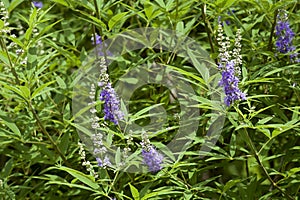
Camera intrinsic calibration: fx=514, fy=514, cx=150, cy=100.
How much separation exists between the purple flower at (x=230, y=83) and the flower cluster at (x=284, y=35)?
80 centimetres

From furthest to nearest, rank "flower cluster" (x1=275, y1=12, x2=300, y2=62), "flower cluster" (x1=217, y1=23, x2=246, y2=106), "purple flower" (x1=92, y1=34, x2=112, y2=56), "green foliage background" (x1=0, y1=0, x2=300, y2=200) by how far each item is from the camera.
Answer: "purple flower" (x1=92, y1=34, x2=112, y2=56), "flower cluster" (x1=275, y1=12, x2=300, y2=62), "green foliage background" (x1=0, y1=0, x2=300, y2=200), "flower cluster" (x1=217, y1=23, x2=246, y2=106)

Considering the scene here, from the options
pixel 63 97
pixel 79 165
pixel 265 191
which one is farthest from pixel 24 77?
pixel 265 191

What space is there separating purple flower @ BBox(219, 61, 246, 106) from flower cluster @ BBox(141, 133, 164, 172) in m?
0.42

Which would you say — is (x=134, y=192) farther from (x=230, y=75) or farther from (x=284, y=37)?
(x=284, y=37)

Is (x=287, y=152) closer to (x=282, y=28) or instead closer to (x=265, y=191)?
(x=265, y=191)

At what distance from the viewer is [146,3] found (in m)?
2.88

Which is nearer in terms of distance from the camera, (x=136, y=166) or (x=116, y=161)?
(x=116, y=161)

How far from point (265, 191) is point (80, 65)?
152 centimetres

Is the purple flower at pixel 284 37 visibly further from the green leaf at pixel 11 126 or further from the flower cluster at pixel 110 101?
the green leaf at pixel 11 126

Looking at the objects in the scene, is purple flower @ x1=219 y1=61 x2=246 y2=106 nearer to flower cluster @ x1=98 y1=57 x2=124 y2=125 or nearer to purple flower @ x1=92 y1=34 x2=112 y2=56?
flower cluster @ x1=98 y1=57 x2=124 y2=125

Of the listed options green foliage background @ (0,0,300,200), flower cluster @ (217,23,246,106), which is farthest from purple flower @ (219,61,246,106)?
green foliage background @ (0,0,300,200)

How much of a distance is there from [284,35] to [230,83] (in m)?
0.88

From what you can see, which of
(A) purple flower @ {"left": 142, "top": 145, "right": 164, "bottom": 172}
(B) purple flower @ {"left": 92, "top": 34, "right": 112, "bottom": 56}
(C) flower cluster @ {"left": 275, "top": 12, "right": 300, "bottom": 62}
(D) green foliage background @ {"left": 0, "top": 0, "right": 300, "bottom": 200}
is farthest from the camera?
(B) purple flower @ {"left": 92, "top": 34, "right": 112, "bottom": 56}

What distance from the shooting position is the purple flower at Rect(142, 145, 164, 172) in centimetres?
247
